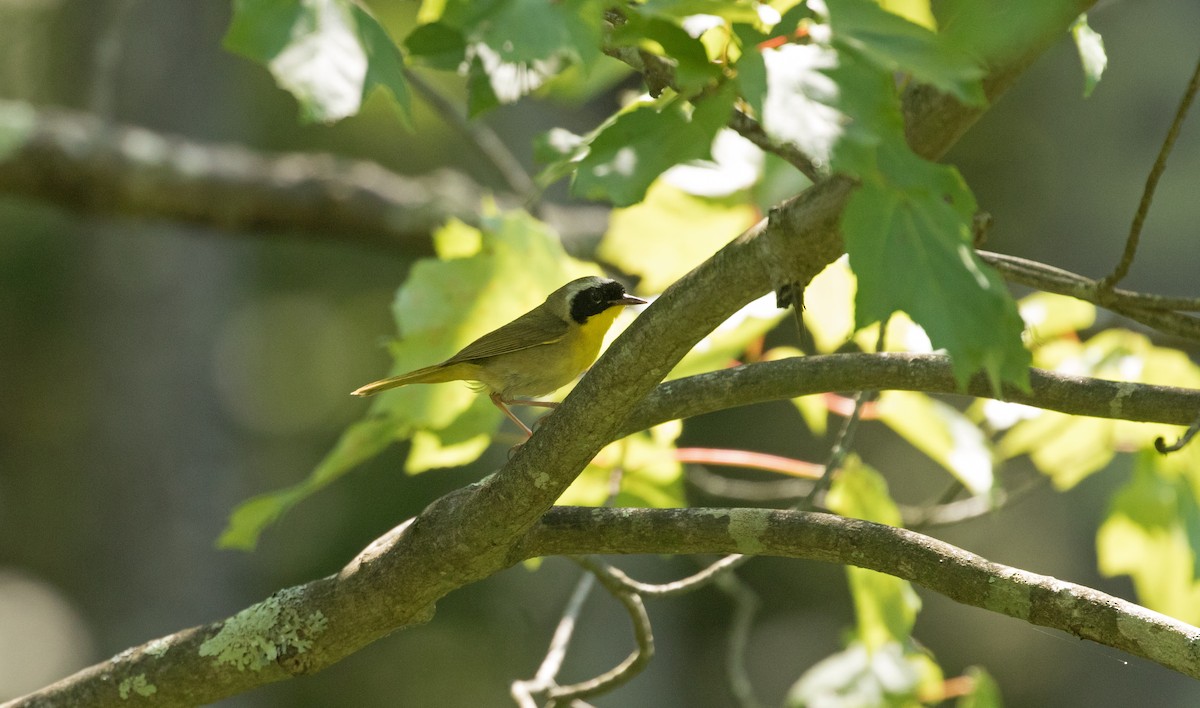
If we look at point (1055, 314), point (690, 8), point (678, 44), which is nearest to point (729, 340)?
point (1055, 314)

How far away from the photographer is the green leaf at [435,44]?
166cm

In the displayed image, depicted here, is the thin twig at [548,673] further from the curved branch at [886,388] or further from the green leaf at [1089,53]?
the green leaf at [1089,53]

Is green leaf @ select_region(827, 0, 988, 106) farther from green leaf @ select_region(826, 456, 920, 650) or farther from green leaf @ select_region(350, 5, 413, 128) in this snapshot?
green leaf @ select_region(826, 456, 920, 650)

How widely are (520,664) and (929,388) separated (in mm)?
11011

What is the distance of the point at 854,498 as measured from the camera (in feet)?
9.34

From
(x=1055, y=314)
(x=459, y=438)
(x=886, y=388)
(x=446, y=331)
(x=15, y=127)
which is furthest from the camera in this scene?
(x=15, y=127)

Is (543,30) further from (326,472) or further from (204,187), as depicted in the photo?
(204,187)

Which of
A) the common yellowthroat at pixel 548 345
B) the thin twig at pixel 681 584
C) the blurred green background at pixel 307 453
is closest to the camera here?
the thin twig at pixel 681 584

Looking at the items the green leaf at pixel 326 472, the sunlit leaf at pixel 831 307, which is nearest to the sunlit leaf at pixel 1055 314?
the sunlit leaf at pixel 831 307

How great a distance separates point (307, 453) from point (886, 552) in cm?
1335

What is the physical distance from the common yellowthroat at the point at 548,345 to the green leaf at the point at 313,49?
1759 mm

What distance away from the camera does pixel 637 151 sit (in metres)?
1.51

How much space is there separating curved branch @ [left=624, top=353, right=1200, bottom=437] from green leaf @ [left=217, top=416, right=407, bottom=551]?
0.77 meters

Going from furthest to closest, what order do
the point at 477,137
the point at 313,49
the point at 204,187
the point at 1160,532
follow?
the point at 204,187, the point at 477,137, the point at 1160,532, the point at 313,49
